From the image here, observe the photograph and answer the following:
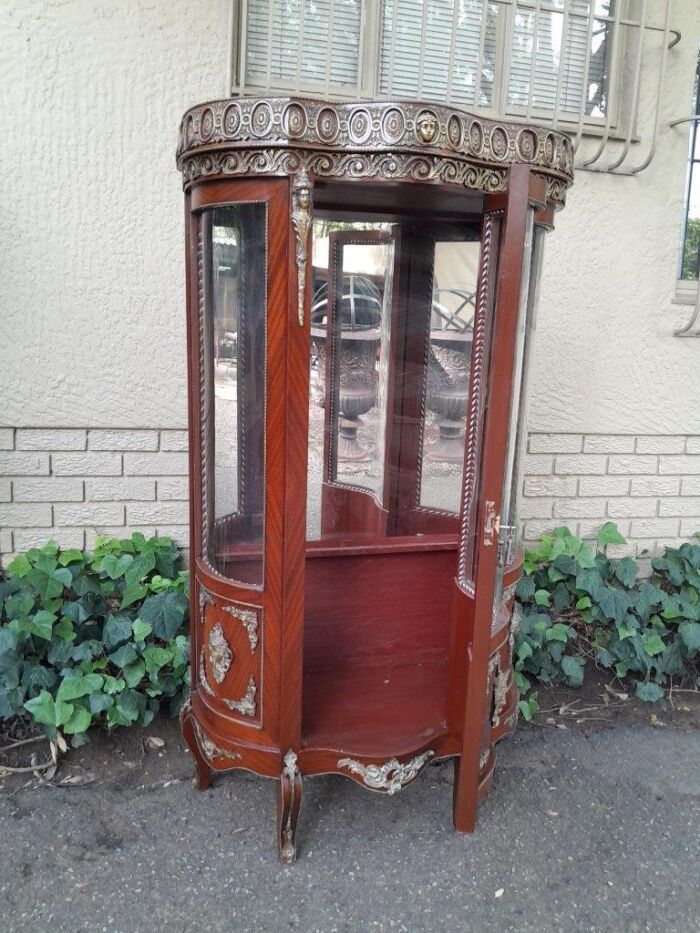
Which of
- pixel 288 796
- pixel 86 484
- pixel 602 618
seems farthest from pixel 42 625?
pixel 602 618

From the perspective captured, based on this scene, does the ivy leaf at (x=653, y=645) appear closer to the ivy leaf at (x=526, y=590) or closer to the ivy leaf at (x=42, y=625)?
the ivy leaf at (x=526, y=590)

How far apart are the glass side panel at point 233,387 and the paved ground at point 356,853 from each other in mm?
849

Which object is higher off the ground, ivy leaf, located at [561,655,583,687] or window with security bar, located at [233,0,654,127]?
window with security bar, located at [233,0,654,127]

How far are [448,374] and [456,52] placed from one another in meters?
1.41

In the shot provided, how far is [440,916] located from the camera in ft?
6.59

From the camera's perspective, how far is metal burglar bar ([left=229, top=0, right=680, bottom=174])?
2.88 m

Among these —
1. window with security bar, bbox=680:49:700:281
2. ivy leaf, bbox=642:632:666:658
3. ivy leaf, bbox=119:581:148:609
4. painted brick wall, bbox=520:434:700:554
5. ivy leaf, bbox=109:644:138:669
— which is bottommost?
ivy leaf, bbox=642:632:666:658

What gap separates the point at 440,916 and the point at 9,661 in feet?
5.37

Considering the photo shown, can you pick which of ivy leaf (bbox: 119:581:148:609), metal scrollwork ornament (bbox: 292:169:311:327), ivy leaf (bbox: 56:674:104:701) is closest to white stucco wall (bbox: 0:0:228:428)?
ivy leaf (bbox: 119:581:148:609)

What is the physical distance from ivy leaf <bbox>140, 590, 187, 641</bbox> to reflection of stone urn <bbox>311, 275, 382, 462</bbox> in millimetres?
829

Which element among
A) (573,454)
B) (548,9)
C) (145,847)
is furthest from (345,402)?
(548,9)

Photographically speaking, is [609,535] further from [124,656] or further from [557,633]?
[124,656]

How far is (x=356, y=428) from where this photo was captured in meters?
2.83

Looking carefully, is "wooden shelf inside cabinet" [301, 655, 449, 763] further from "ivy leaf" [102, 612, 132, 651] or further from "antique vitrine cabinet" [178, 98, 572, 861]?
"ivy leaf" [102, 612, 132, 651]
